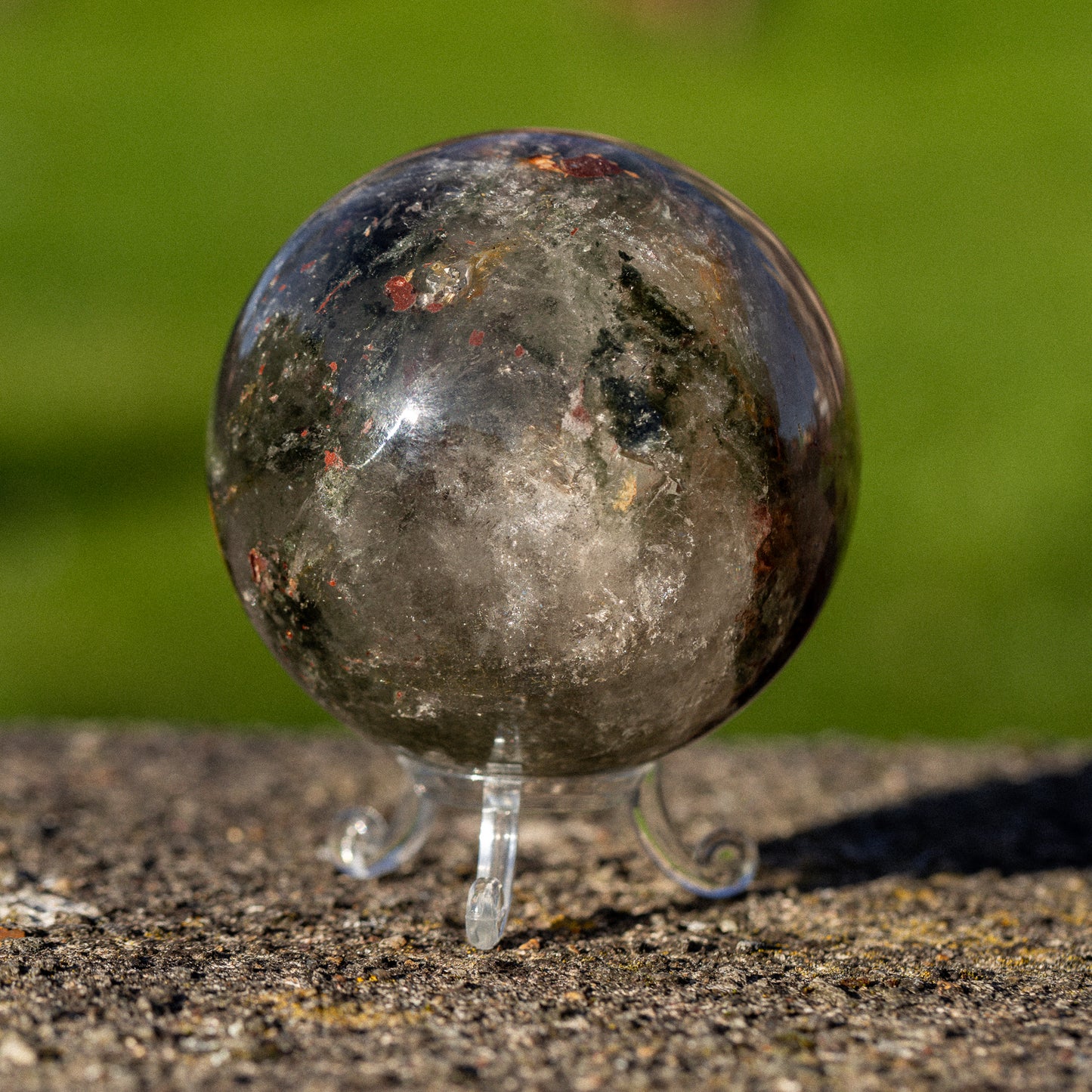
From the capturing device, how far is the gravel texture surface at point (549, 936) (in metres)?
2.90

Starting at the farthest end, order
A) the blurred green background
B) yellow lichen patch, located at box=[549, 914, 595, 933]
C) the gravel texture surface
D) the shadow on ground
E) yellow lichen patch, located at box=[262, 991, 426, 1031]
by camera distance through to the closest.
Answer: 1. the blurred green background
2. the shadow on ground
3. yellow lichen patch, located at box=[549, 914, 595, 933]
4. yellow lichen patch, located at box=[262, 991, 426, 1031]
5. the gravel texture surface

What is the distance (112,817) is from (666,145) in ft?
32.8

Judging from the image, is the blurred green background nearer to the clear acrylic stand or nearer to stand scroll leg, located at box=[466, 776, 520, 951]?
the clear acrylic stand

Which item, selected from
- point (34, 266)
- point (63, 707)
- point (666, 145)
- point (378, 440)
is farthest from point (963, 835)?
point (666, 145)

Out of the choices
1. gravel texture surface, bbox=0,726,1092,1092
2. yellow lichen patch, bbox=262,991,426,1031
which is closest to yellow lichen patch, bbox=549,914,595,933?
gravel texture surface, bbox=0,726,1092,1092

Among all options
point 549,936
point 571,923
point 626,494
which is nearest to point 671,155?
point 571,923

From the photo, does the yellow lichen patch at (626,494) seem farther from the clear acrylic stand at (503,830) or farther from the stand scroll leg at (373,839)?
the stand scroll leg at (373,839)

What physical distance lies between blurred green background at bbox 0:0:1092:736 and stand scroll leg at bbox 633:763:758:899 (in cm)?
224

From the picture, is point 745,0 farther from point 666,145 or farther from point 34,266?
point 34,266

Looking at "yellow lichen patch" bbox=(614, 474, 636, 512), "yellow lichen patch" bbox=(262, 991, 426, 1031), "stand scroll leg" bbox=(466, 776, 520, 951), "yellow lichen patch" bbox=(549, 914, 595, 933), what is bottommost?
"yellow lichen patch" bbox=(549, 914, 595, 933)

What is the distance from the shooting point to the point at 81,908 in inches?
149

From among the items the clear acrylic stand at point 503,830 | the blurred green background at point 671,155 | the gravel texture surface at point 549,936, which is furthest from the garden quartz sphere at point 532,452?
the blurred green background at point 671,155

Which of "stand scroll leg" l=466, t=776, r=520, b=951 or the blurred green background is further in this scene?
the blurred green background

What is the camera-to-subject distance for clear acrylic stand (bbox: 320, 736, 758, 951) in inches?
139
